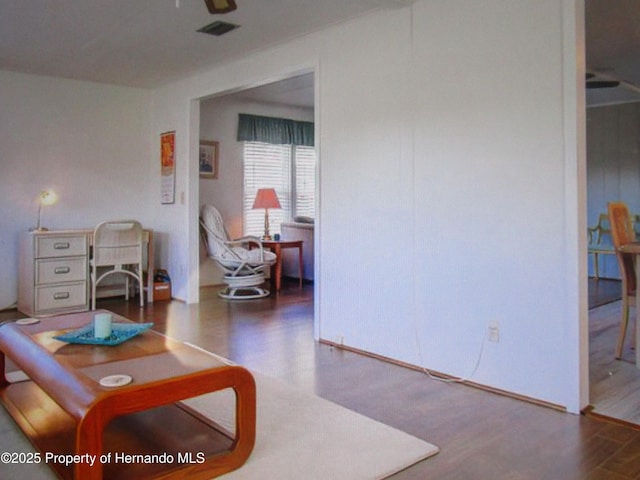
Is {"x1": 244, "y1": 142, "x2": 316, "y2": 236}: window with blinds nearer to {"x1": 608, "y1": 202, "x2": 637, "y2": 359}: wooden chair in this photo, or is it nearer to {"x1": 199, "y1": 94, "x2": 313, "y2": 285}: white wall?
{"x1": 199, "y1": 94, "x2": 313, "y2": 285}: white wall

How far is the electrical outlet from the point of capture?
10.1 ft

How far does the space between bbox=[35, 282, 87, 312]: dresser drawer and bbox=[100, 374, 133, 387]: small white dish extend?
3693 mm

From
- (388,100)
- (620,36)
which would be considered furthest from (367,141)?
(620,36)

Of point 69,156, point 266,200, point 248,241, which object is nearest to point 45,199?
point 69,156

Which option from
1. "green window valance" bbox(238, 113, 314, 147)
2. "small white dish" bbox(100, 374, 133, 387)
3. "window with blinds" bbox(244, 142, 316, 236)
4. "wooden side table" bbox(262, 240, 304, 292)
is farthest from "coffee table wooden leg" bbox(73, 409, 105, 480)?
"green window valance" bbox(238, 113, 314, 147)

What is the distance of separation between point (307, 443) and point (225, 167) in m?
5.25

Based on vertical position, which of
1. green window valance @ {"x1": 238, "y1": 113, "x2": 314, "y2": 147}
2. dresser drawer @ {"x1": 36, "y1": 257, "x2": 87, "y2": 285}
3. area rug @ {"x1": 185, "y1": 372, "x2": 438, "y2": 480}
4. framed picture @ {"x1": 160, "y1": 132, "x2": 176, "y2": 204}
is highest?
green window valance @ {"x1": 238, "y1": 113, "x2": 314, "y2": 147}

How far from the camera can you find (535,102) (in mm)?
2871

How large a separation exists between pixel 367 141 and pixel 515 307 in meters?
1.53

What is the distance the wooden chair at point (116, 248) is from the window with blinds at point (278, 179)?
6.35 feet

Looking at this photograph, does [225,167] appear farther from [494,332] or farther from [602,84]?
[494,332]

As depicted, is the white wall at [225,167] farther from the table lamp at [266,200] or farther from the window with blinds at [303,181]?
the window with blinds at [303,181]

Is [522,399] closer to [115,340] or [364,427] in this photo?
[364,427]

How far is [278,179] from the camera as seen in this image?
7.74 m
